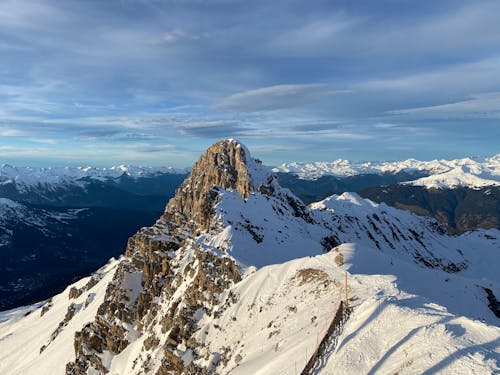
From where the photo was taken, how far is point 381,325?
25.4 meters

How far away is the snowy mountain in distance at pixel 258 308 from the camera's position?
23.3 m

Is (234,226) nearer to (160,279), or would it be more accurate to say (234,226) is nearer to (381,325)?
(160,279)

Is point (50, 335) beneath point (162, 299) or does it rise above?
beneath

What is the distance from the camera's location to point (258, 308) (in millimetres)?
44062

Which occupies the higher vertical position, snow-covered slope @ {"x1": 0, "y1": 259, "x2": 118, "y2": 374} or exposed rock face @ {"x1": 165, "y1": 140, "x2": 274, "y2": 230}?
exposed rock face @ {"x1": 165, "y1": 140, "x2": 274, "y2": 230}

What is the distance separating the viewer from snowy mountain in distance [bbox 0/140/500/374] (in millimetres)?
23281

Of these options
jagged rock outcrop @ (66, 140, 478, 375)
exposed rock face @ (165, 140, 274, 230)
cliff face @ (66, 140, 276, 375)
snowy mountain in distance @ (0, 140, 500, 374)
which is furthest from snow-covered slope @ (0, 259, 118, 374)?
exposed rock face @ (165, 140, 274, 230)

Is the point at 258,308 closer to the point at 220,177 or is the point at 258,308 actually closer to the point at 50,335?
the point at 220,177

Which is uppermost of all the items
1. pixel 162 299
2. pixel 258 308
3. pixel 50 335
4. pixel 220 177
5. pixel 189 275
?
pixel 220 177

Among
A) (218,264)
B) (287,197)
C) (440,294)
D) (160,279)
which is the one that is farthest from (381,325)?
(287,197)

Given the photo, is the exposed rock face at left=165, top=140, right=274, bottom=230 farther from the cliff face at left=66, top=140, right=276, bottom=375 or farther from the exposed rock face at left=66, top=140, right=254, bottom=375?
the exposed rock face at left=66, top=140, right=254, bottom=375

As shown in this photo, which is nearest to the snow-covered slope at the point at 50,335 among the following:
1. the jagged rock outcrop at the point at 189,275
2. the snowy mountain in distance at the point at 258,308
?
the snowy mountain in distance at the point at 258,308

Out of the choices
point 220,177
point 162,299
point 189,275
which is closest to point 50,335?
point 162,299

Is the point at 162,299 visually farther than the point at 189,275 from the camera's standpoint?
Yes
